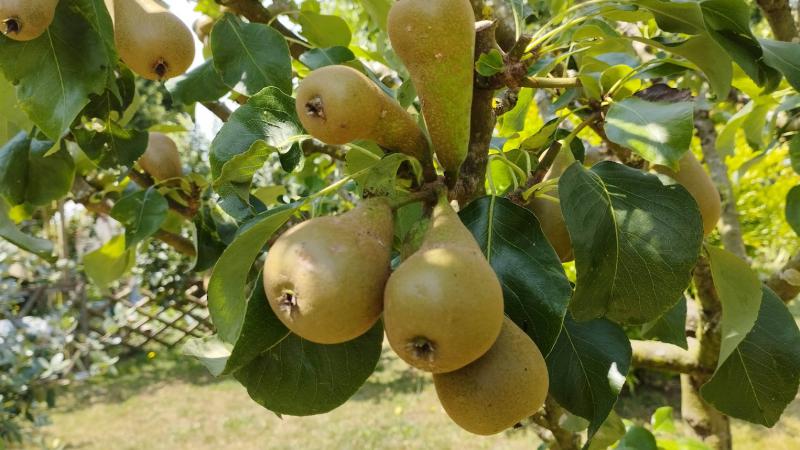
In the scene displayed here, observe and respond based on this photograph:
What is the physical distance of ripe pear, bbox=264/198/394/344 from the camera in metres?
0.60

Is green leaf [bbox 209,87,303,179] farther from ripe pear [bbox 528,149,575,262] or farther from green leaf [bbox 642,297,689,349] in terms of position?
green leaf [bbox 642,297,689,349]

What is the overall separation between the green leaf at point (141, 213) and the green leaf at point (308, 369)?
859 mm

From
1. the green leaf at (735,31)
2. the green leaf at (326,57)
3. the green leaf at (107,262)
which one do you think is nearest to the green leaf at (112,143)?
the green leaf at (326,57)

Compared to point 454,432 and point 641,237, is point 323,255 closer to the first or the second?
point 641,237

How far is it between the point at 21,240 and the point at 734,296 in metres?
1.36

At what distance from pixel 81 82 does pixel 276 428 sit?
4.43 meters

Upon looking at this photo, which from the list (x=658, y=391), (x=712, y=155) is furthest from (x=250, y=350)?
(x=658, y=391)

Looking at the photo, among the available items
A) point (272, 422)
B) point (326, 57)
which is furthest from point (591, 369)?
point (272, 422)

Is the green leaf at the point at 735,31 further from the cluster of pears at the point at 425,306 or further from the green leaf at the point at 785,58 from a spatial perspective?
the cluster of pears at the point at 425,306

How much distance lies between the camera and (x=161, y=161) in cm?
178

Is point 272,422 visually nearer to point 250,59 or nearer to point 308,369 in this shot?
point 250,59

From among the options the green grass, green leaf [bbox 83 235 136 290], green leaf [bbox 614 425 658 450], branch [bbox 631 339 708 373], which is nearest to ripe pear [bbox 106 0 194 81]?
green leaf [bbox 83 235 136 290]

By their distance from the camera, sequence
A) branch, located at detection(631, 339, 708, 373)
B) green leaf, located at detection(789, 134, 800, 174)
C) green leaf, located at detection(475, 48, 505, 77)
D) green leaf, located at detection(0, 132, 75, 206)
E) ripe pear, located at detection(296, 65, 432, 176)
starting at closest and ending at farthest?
ripe pear, located at detection(296, 65, 432, 176) < green leaf, located at detection(475, 48, 505, 77) < green leaf, located at detection(789, 134, 800, 174) < green leaf, located at detection(0, 132, 75, 206) < branch, located at detection(631, 339, 708, 373)

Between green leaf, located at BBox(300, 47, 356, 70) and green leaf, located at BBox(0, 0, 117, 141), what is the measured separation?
0.34 m
